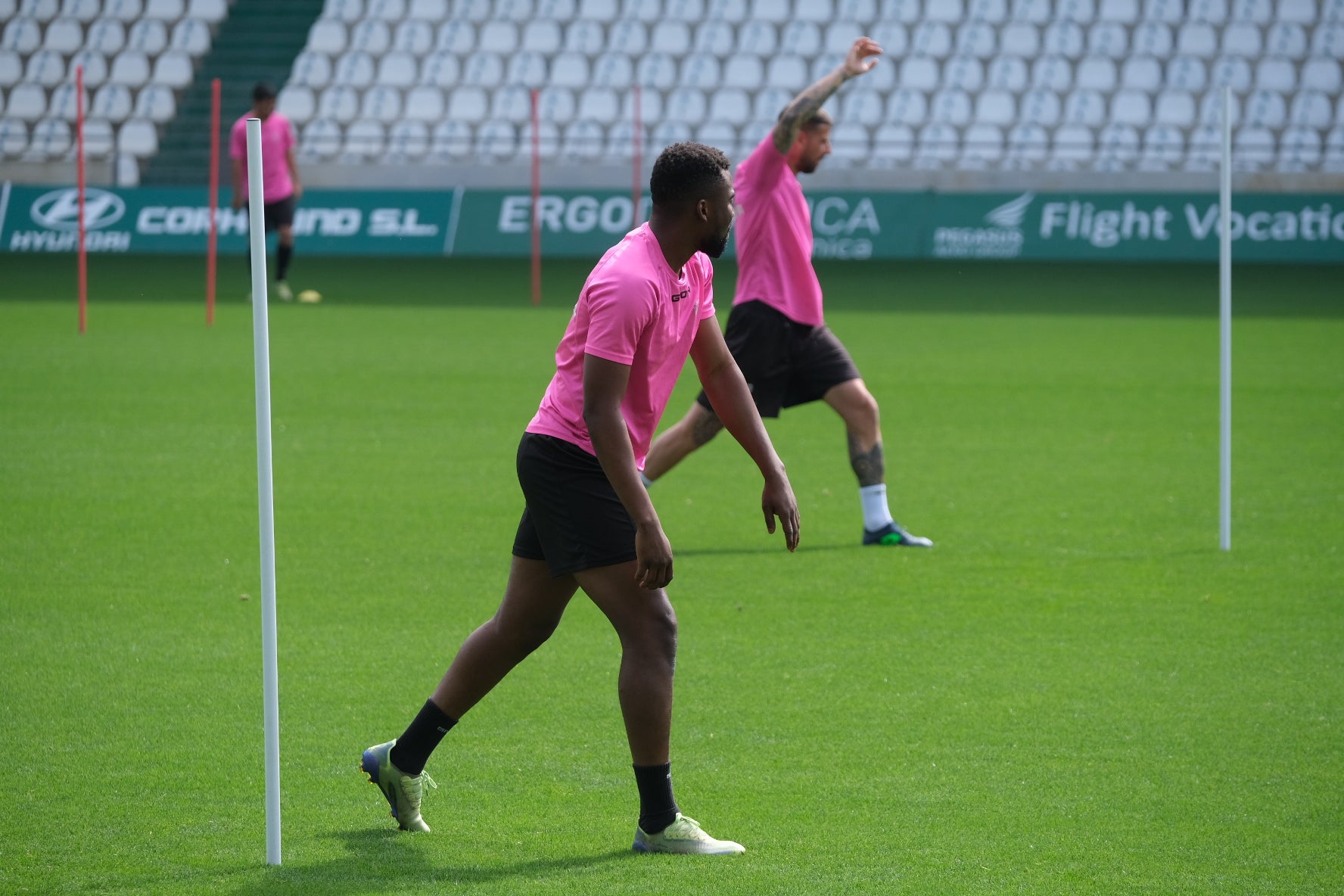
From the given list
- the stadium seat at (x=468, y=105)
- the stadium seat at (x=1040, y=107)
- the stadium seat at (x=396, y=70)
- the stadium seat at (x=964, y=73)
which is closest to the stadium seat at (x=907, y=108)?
the stadium seat at (x=964, y=73)

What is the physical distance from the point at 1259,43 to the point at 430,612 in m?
25.1

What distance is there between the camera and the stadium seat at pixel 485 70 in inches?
1158

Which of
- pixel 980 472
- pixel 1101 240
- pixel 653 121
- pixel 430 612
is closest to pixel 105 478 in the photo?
pixel 430 612

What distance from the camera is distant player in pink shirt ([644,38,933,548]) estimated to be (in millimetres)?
7855

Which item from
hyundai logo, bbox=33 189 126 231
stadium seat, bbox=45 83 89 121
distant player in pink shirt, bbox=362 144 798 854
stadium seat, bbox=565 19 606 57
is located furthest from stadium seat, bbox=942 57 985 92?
distant player in pink shirt, bbox=362 144 798 854

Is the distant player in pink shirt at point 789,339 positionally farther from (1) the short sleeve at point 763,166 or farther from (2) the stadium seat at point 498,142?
(2) the stadium seat at point 498,142

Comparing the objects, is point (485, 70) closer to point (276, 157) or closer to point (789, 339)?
point (276, 157)

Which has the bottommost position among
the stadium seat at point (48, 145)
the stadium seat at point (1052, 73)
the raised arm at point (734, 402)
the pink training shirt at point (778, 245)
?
the stadium seat at point (48, 145)

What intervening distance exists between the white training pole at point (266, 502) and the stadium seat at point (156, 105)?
26.7 metres

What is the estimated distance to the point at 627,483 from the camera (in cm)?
378

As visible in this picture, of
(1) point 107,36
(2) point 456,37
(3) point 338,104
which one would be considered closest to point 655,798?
(3) point 338,104

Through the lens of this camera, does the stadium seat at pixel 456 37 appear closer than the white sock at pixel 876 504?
No

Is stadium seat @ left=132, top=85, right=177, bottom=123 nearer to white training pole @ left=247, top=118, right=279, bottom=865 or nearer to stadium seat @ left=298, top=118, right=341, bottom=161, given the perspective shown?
stadium seat @ left=298, top=118, right=341, bottom=161

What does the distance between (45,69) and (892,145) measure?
618 inches
